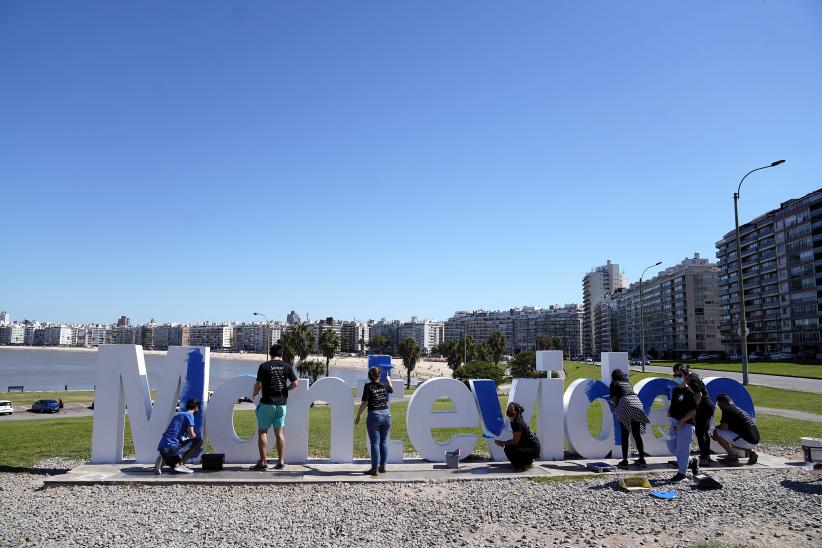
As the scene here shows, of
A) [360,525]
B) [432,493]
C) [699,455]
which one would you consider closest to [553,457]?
[699,455]

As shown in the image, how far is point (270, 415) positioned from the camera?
9.86 m

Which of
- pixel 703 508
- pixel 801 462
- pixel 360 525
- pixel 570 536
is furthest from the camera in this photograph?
pixel 801 462

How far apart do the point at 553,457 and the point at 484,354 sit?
78100mm

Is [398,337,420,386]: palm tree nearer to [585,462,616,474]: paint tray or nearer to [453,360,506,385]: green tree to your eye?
[453,360,506,385]: green tree

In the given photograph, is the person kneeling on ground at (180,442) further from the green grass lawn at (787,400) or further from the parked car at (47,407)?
the parked car at (47,407)

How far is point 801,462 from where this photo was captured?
10547 millimetres

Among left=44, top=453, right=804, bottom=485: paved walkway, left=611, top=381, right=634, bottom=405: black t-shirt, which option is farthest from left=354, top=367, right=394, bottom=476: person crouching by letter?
left=611, top=381, right=634, bottom=405: black t-shirt

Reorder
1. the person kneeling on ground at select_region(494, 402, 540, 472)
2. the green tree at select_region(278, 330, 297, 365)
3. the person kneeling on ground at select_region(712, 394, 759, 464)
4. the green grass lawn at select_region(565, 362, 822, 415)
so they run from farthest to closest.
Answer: the green tree at select_region(278, 330, 297, 365) < the green grass lawn at select_region(565, 362, 822, 415) < the person kneeling on ground at select_region(712, 394, 759, 464) < the person kneeling on ground at select_region(494, 402, 540, 472)

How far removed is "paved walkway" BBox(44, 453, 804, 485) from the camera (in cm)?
886

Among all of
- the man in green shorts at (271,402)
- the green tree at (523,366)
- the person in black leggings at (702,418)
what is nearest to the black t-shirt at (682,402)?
the person in black leggings at (702,418)

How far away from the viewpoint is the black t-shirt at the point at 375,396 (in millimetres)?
9625

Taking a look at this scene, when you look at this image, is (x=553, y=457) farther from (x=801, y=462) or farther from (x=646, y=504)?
(x=801, y=462)

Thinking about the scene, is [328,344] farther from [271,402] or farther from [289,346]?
Result: [271,402]

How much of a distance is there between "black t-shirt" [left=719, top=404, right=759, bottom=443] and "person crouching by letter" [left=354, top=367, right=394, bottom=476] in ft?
23.0
